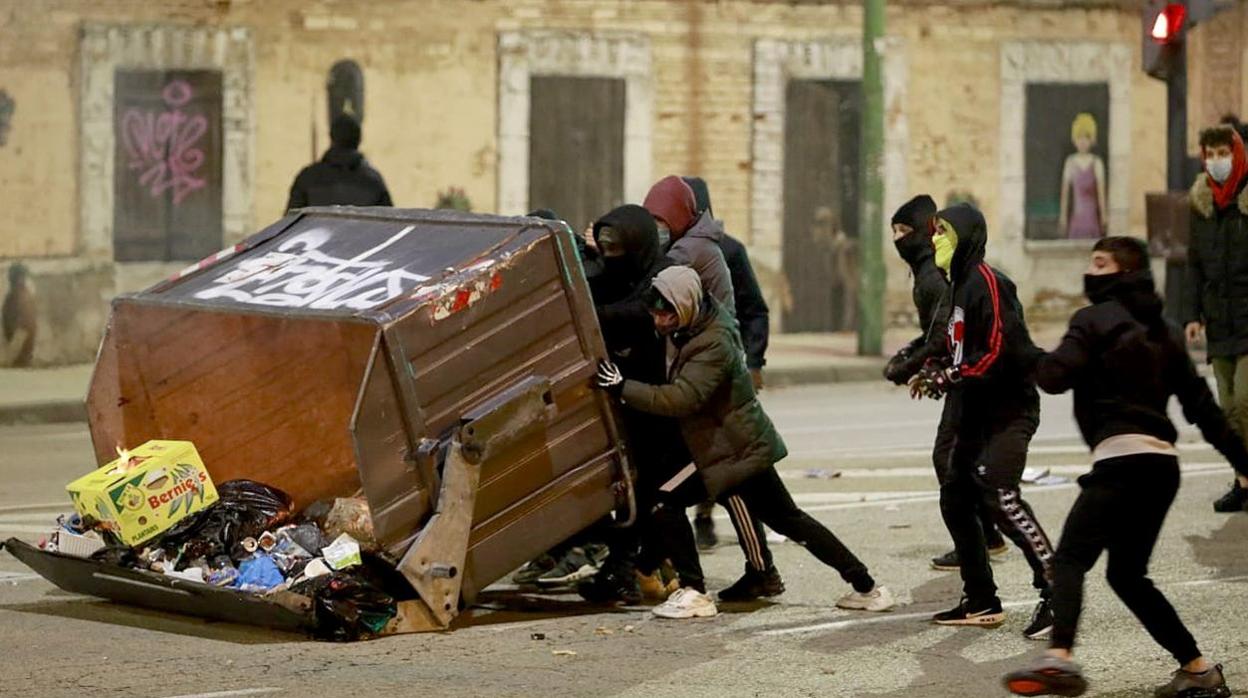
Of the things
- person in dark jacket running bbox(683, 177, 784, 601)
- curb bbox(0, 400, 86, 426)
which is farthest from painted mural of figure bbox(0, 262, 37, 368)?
person in dark jacket running bbox(683, 177, 784, 601)

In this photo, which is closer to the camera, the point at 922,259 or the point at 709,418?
the point at 709,418

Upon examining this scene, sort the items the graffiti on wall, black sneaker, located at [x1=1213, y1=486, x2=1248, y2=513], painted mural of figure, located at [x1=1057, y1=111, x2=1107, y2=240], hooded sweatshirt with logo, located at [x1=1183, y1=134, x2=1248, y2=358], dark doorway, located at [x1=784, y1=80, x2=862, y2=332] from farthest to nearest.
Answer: painted mural of figure, located at [x1=1057, y1=111, x2=1107, y2=240]
dark doorway, located at [x1=784, y1=80, x2=862, y2=332]
the graffiti on wall
black sneaker, located at [x1=1213, y1=486, x2=1248, y2=513]
hooded sweatshirt with logo, located at [x1=1183, y1=134, x2=1248, y2=358]

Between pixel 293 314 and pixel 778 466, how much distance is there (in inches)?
228

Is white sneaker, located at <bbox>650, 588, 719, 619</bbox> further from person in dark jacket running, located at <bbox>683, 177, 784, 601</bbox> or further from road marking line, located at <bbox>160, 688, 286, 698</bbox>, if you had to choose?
road marking line, located at <bbox>160, 688, 286, 698</bbox>

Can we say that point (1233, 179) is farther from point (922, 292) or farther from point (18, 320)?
point (18, 320)

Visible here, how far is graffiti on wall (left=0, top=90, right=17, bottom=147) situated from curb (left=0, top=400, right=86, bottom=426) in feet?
11.8

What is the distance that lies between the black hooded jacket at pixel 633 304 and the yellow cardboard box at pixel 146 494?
1671 millimetres

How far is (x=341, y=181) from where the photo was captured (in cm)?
1544

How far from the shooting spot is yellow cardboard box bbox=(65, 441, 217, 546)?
9.31 meters

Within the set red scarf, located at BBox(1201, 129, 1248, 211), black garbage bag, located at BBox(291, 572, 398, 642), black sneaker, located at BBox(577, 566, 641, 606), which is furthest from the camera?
red scarf, located at BBox(1201, 129, 1248, 211)

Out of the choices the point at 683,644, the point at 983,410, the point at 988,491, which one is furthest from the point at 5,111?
the point at 988,491

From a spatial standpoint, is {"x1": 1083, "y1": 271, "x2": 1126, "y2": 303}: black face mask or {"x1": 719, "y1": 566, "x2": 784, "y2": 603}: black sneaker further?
{"x1": 719, "y1": 566, "x2": 784, "y2": 603}: black sneaker

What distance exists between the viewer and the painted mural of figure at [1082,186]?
25.4 meters

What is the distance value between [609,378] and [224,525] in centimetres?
154
